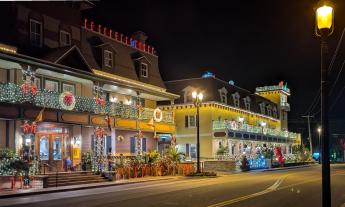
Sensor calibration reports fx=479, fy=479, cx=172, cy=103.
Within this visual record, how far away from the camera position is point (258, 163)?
165 feet

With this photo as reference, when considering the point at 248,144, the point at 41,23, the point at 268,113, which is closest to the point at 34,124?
the point at 41,23

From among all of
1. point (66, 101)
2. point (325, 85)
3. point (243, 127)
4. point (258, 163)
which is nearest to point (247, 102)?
point (243, 127)

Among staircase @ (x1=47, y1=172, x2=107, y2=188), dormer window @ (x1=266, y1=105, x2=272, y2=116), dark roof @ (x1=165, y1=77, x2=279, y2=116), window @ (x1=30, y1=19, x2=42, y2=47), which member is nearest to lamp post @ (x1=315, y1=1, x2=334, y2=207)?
staircase @ (x1=47, y1=172, x2=107, y2=188)

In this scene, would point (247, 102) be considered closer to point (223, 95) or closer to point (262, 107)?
point (262, 107)

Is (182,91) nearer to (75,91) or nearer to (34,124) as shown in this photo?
(75,91)

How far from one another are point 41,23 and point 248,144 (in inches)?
1424

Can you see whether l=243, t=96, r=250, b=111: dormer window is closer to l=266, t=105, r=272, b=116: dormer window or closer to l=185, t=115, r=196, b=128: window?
l=266, t=105, r=272, b=116: dormer window

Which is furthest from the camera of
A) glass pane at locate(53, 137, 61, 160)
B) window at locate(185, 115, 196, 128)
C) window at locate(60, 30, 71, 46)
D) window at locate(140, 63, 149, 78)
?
window at locate(185, 115, 196, 128)

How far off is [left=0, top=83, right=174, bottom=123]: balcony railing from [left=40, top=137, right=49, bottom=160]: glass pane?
9.55 feet

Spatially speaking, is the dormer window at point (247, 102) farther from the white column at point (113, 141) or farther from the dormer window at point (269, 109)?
the white column at point (113, 141)

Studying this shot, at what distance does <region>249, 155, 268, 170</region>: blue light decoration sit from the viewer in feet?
160

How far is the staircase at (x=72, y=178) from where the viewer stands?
83.9ft

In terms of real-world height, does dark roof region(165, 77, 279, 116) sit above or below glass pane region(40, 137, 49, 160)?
above

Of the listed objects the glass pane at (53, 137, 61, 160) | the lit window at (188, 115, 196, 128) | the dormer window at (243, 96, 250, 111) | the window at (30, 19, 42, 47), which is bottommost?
the glass pane at (53, 137, 61, 160)
